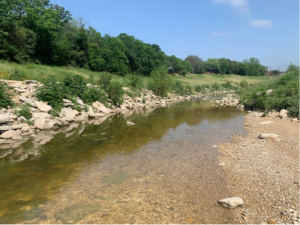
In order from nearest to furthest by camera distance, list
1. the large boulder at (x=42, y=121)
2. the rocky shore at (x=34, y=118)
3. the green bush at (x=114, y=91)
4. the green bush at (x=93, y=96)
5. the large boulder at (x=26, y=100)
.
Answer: the rocky shore at (x=34, y=118) < the large boulder at (x=42, y=121) < the large boulder at (x=26, y=100) < the green bush at (x=93, y=96) < the green bush at (x=114, y=91)

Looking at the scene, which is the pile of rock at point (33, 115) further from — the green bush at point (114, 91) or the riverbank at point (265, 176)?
the riverbank at point (265, 176)

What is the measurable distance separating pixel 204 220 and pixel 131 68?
6303cm

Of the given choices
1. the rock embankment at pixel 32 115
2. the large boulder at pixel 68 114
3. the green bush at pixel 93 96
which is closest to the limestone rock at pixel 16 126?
the rock embankment at pixel 32 115

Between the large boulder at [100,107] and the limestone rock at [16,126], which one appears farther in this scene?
the large boulder at [100,107]

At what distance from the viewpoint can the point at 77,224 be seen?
3.47 meters

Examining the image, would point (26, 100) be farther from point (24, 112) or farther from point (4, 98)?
point (24, 112)

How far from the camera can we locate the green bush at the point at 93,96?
16558 millimetres

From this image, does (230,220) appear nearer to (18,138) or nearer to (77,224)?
(77,224)

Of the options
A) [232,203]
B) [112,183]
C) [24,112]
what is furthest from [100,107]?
[232,203]

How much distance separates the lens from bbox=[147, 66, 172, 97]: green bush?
107 ft

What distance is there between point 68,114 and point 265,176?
1237cm

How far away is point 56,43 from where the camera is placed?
37.6 metres

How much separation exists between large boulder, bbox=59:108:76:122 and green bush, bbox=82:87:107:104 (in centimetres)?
260

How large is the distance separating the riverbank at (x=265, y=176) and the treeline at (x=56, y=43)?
30.5 metres
